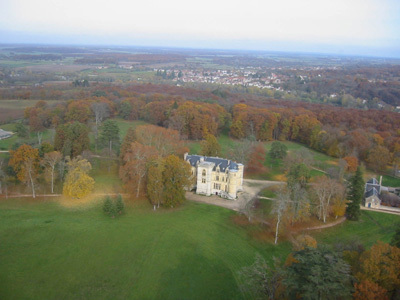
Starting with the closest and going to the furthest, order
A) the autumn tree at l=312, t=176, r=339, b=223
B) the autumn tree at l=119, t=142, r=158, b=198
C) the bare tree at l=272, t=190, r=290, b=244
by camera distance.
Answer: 1. the bare tree at l=272, t=190, r=290, b=244
2. the autumn tree at l=312, t=176, r=339, b=223
3. the autumn tree at l=119, t=142, r=158, b=198

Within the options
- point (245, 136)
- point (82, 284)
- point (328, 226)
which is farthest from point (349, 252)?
point (245, 136)

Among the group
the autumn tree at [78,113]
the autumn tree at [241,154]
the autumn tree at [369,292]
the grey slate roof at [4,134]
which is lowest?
the grey slate roof at [4,134]

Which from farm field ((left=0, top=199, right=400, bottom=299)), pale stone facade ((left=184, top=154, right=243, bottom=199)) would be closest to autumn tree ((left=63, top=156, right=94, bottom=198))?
farm field ((left=0, top=199, right=400, bottom=299))

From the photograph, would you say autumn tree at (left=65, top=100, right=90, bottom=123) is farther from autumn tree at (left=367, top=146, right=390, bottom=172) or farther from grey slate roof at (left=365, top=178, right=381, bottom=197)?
autumn tree at (left=367, top=146, right=390, bottom=172)

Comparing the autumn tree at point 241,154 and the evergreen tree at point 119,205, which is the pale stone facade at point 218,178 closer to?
the autumn tree at point 241,154

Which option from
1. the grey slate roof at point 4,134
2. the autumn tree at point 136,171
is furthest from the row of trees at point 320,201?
the grey slate roof at point 4,134
